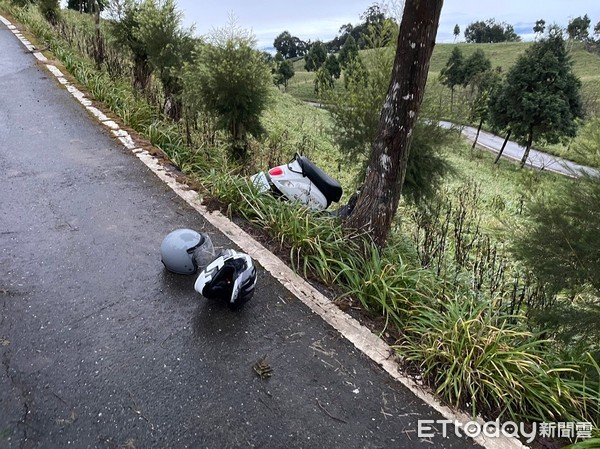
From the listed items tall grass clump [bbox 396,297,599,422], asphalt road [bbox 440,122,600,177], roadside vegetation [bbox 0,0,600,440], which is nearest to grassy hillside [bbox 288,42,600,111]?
asphalt road [bbox 440,122,600,177]

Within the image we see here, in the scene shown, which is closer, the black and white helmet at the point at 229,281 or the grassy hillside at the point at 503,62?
the black and white helmet at the point at 229,281

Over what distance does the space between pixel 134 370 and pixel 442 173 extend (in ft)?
19.7

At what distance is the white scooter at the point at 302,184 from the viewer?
4273mm

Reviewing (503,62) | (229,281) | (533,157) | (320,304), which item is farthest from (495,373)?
(503,62)

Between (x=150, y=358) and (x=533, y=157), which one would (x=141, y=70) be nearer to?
(x=150, y=358)

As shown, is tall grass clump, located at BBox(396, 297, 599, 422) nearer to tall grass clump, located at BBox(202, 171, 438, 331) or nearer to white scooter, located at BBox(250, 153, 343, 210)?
tall grass clump, located at BBox(202, 171, 438, 331)

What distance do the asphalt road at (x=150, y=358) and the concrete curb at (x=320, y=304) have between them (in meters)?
0.07

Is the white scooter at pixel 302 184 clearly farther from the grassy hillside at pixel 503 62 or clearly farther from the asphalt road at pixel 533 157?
the grassy hillside at pixel 503 62

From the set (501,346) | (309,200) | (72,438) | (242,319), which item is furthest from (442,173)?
(72,438)

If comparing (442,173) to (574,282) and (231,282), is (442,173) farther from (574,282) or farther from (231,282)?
(231,282)

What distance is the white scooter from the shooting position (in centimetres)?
427

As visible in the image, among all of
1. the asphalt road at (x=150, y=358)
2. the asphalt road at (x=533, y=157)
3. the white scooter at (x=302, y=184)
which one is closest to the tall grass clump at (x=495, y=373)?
A: the asphalt road at (x=150, y=358)

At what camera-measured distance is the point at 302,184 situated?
430 centimetres

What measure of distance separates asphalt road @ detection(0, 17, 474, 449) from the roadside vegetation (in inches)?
17.1
